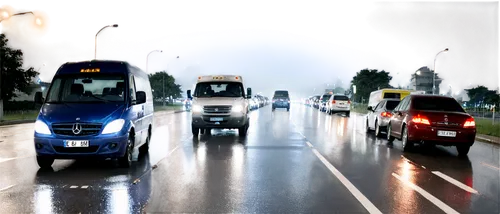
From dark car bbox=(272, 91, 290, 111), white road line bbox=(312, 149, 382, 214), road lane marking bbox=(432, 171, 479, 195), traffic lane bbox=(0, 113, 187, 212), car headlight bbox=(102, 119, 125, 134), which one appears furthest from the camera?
dark car bbox=(272, 91, 290, 111)

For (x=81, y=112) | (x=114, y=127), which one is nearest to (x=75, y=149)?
(x=81, y=112)

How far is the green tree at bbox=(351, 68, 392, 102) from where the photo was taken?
70938mm

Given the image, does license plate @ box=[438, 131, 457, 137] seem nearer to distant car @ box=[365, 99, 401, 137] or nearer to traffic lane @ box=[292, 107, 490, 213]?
traffic lane @ box=[292, 107, 490, 213]

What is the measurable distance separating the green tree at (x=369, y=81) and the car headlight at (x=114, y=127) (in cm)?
6388

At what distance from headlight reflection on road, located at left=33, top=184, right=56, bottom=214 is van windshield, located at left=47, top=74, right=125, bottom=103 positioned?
2.79 metres

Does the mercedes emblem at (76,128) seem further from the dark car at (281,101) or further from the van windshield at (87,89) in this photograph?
the dark car at (281,101)

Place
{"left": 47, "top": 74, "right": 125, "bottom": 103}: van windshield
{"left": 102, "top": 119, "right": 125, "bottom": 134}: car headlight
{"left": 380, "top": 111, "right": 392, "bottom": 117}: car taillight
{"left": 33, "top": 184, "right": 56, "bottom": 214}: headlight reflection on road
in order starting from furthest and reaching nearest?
{"left": 380, "top": 111, "right": 392, "bottom": 117}: car taillight, {"left": 47, "top": 74, "right": 125, "bottom": 103}: van windshield, {"left": 102, "top": 119, "right": 125, "bottom": 134}: car headlight, {"left": 33, "top": 184, "right": 56, "bottom": 214}: headlight reflection on road

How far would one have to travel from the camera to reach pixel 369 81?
7244 cm

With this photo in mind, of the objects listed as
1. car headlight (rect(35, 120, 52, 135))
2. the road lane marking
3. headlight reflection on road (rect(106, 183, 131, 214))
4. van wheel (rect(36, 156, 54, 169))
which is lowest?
the road lane marking

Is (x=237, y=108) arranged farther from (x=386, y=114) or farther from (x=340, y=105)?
(x=340, y=105)

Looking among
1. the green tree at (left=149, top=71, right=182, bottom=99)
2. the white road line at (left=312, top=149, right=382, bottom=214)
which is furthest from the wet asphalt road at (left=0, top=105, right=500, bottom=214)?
the green tree at (left=149, top=71, right=182, bottom=99)

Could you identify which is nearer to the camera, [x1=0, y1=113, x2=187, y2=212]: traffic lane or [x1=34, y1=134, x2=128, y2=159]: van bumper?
[x1=0, y1=113, x2=187, y2=212]: traffic lane

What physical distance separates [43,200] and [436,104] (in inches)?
436

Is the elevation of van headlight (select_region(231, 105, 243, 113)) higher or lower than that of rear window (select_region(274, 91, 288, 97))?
lower
